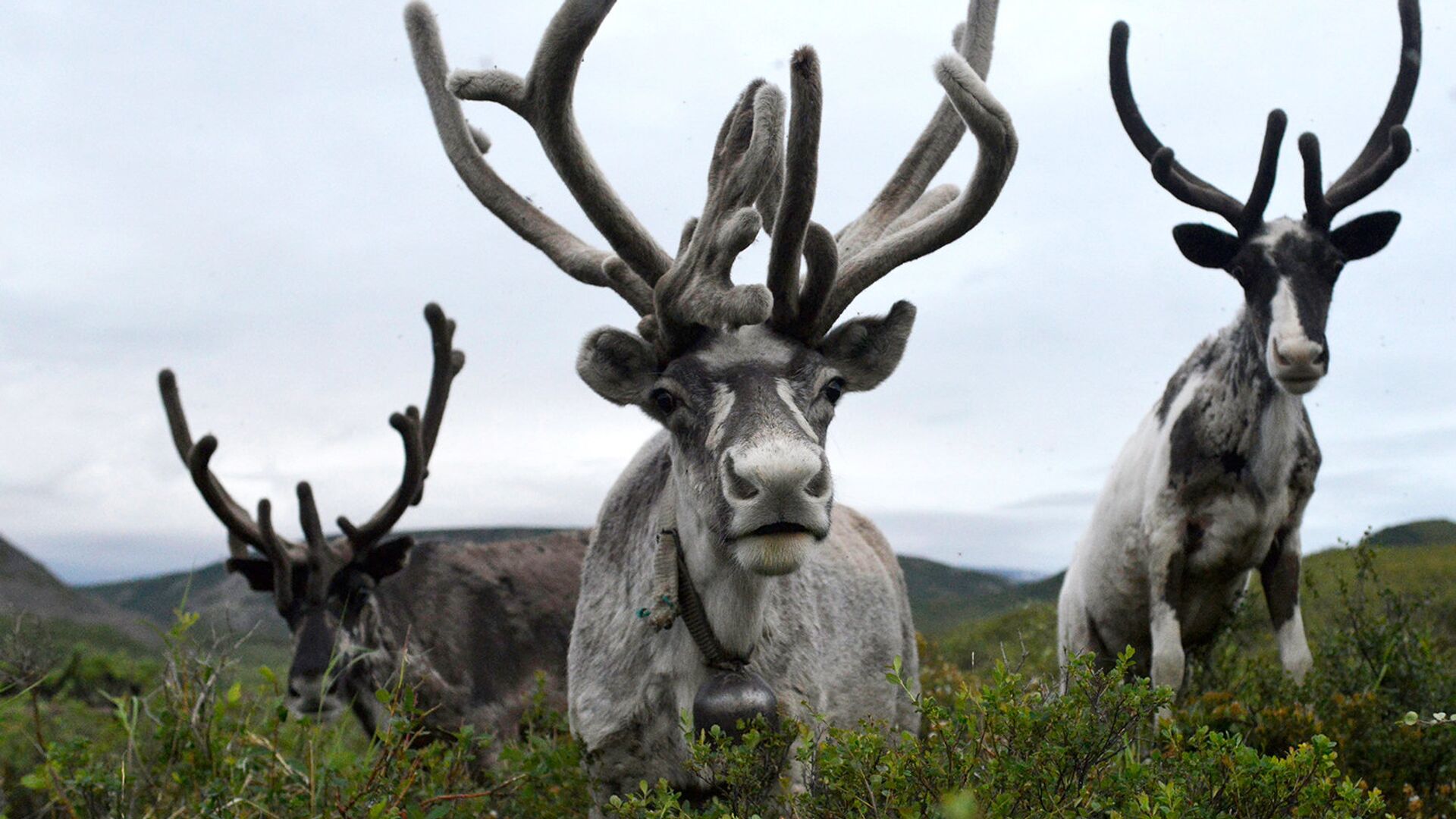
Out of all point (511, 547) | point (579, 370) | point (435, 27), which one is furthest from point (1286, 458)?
point (511, 547)

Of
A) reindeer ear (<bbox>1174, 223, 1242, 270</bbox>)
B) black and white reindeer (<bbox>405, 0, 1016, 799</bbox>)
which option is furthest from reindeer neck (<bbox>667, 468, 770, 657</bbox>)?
reindeer ear (<bbox>1174, 223, 1242, 270</bbox>)

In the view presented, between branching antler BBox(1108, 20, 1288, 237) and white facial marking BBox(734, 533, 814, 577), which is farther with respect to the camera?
branching antler BBox(1108, 20, 1288, 237)

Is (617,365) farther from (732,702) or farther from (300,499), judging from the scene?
(300,499)

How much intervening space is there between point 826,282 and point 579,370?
0.93 meters

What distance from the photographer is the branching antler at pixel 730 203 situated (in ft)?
12.2

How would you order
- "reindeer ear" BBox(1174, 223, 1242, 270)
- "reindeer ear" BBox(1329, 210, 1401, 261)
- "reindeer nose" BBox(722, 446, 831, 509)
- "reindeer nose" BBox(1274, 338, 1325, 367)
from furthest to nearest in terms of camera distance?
"reindeer ear" BBox(1174, 223, 1242, 270), "reindeer ear" BBox(1329, 210, 1401, 261), "reindeer nose" BBox(1274, 338, 1325, 367), "reindeer nose" BBox(722, 446, 831, 509)

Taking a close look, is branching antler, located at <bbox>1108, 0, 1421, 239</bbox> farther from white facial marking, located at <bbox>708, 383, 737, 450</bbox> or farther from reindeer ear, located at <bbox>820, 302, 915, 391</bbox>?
white facial marking, located at <bbox>708, 383, 737, 450</bbox>

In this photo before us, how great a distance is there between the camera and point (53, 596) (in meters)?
21.4

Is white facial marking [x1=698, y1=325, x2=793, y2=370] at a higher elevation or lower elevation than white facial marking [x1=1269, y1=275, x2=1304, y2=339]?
lower

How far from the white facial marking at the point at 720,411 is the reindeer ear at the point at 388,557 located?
446 cm

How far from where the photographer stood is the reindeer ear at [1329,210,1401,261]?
6051 mm

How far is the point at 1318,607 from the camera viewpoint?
440 inches

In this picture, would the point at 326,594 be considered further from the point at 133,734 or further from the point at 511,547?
the point at 133,734

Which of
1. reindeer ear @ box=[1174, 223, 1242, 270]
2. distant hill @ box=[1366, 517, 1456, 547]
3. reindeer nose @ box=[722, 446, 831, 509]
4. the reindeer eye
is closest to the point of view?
reindeer nose @ box=[722, 446, 831, 509]
